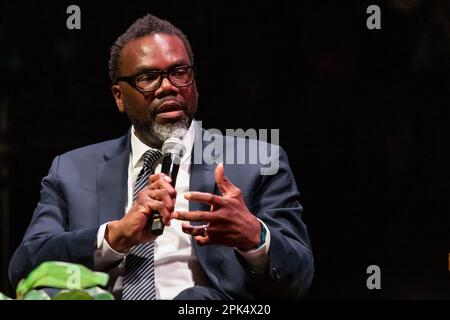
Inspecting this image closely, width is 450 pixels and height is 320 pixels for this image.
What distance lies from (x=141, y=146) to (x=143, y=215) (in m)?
0.45

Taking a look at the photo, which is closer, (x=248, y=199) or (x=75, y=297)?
(x=75, y=297)

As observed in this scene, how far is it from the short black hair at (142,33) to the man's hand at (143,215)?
53 centimetres

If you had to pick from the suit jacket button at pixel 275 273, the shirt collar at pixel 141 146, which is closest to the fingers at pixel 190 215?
the suit jacket button at pixel 275 273

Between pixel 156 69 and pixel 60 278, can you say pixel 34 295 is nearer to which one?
pixel 60 278

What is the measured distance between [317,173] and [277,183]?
282mm

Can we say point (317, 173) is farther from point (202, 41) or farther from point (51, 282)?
point (51, 282)

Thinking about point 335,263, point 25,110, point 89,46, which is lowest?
point 335,263

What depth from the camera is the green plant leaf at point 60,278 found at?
155cm

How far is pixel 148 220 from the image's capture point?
226 cm

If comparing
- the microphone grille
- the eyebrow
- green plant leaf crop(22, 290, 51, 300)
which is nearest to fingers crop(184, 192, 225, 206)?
the microphone grille

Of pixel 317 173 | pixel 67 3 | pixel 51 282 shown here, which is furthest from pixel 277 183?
pixel 51 282

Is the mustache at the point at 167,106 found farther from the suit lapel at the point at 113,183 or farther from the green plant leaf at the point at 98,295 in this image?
the green plant leaf at the point at 98,295

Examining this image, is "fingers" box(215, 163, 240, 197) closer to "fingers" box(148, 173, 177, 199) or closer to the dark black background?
"fingers" box(148, 173, 177, 199)

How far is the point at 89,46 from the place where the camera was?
9.16 ft
